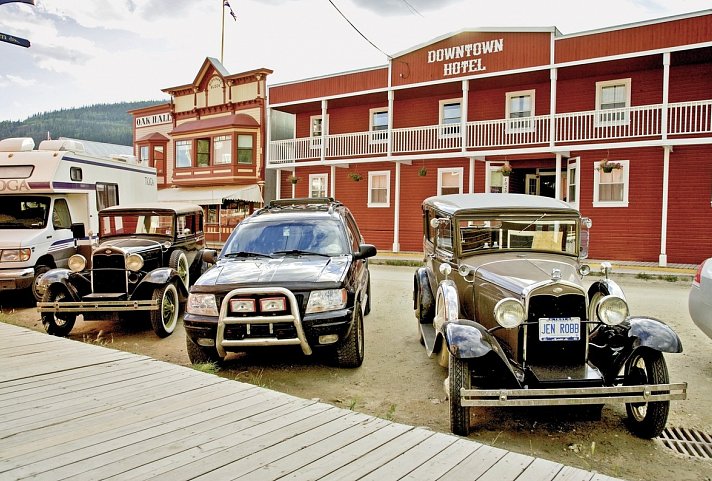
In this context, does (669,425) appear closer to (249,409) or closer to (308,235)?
(249,409)

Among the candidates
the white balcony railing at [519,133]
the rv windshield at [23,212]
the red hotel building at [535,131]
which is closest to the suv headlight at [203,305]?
the rv windshield at [23,212]

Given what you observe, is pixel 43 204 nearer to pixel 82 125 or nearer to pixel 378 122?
pixel 378 122

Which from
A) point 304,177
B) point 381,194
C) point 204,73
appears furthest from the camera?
point 204,73

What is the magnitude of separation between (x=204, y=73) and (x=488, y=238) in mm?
27079

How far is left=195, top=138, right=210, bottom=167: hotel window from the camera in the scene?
1129 inches

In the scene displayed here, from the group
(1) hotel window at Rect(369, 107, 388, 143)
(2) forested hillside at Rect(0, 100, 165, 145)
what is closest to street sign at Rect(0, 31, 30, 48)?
(1) hotel window at Rect(369, 107, 388, 143)

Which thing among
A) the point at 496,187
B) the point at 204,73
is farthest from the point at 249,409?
the point at 204,73

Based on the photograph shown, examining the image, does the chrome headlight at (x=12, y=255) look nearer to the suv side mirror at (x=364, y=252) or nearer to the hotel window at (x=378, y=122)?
the suv side mirror at (x=364, y=252)

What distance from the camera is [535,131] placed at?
63.4 feet

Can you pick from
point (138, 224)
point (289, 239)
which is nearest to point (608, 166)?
point (289, 239)

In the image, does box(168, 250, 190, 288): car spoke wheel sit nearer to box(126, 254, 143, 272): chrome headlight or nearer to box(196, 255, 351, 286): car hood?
box(126, 254, 143, 272): chrome headlight

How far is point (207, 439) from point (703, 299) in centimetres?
575

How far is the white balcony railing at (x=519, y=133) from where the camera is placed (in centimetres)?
1716

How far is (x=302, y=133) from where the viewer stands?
26.6 m
